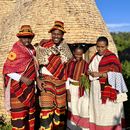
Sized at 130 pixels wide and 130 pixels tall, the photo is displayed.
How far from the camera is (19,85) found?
5.55 metres

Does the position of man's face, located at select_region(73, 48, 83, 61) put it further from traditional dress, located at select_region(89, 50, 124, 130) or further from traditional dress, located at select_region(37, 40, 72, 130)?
traditional dress, located at select_region(37, 40, 72, 130)

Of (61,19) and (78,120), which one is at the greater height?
(61,19)

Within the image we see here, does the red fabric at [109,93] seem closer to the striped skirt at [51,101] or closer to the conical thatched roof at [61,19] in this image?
the striped skirt at [51,101]

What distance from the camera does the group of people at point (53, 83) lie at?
18.2ft

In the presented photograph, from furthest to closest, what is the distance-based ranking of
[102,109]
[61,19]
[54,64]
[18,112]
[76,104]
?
[61,19]
[76,104]
[102,109]
[54,64]
[18,112]

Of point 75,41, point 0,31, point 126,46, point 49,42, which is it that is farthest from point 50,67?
point 126,46

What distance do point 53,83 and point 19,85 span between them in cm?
55

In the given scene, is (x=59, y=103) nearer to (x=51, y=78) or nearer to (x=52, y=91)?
(x=52, y=91)

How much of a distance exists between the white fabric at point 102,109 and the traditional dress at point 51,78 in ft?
1.65

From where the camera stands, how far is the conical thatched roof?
9.17 meters

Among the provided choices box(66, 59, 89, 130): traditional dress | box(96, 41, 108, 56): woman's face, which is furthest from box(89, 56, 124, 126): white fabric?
box(66, 59, 89, 130): traditional dress

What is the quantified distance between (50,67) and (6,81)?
0.71 m

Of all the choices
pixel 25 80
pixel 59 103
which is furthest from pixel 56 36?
pixel 59 103

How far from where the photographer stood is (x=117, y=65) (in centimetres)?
574
